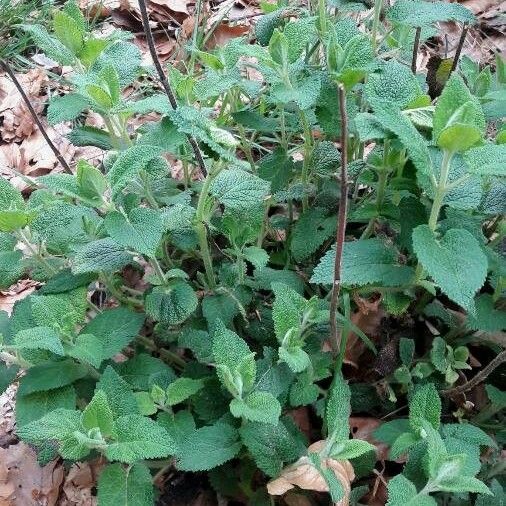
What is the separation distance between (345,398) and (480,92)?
68 centimetres

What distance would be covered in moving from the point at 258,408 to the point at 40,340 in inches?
13.7

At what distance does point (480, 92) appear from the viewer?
1.26 meters

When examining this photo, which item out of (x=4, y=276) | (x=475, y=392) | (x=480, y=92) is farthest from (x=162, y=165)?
(x=475, y=392)

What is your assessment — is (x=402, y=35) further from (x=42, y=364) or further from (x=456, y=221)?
(x=42, y=364)

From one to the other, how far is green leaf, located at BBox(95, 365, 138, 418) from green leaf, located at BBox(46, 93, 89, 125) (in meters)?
0.46

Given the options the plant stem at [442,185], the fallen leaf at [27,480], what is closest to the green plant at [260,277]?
the plant stem at [442,185]

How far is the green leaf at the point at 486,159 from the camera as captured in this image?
2.76ft

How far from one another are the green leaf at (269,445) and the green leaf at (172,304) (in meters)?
0.22

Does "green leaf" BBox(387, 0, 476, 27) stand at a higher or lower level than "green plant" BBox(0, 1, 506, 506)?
higher

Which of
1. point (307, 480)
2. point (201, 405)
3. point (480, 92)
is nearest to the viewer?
point (307, 480)

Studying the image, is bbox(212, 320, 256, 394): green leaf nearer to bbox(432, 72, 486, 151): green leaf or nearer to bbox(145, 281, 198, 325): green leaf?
bbox(145, 281, 198, 325): green leaf

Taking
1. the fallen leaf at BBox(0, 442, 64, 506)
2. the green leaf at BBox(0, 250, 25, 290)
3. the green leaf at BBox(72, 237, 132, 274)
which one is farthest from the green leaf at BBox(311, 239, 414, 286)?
the fallen leaf at BBox(0, 442, 64, 506)

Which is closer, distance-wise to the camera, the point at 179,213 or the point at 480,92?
the point at 179,213

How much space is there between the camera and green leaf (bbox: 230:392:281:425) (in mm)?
926
